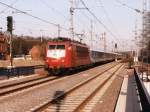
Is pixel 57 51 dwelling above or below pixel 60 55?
above

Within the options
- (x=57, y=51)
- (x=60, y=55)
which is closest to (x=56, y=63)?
(x=60, y=55)

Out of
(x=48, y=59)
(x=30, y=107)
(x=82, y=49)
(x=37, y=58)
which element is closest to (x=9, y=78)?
(x=48, y=59)

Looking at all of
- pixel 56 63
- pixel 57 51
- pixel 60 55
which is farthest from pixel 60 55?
pixel 56 63

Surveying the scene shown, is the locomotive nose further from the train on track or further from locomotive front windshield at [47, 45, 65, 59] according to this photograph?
locomotive front windshield at [47, 45, 65, 59]

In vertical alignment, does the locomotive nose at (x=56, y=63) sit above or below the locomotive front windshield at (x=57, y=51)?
below

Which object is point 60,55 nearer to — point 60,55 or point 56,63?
point 60,55

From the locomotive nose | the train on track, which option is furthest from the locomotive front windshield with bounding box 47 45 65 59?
the locomotive nose

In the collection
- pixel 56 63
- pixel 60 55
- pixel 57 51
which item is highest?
pixel 57 51

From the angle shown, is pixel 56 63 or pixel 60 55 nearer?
pixel 56 63

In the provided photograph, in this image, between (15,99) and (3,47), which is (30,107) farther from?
(3,47)

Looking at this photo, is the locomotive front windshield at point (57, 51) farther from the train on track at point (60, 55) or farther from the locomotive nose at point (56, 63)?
the locomotive nose at point (56, 63)

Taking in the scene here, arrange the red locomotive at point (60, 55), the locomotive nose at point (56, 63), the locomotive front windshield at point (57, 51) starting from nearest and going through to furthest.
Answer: the locomotive nose at point (56, 63), the red locomotive at point (60, 55), the locomotive front windshield at point (57, 51)

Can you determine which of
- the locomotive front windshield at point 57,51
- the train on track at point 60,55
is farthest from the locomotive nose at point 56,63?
the locomotive front windshield at point 57,51

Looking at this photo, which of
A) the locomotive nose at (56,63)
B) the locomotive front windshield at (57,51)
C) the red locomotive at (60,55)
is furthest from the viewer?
the locomotive front windshield at (57,51)
